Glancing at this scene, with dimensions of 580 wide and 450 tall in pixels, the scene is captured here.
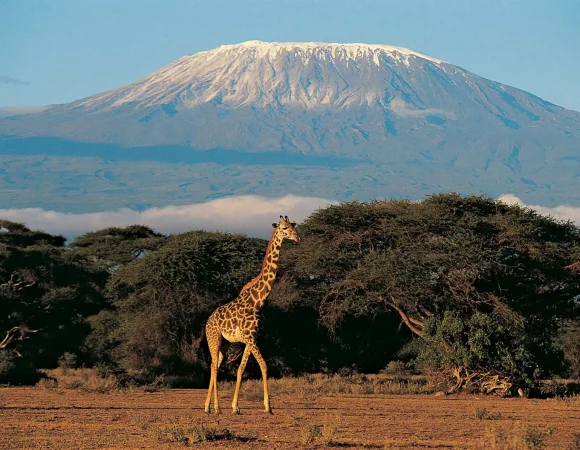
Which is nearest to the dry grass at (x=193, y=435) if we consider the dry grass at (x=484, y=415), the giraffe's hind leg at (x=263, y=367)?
the giraffe's hind leg at (x=263, y=367)

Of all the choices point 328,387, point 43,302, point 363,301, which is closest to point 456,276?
point 363,301

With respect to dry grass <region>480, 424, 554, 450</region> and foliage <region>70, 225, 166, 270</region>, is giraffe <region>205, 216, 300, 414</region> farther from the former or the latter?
foliage <region>70, 225, 166, 270</region>

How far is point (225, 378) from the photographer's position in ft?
129

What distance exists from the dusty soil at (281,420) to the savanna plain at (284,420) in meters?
0.02

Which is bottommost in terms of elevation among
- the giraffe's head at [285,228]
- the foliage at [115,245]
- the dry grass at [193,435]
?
the dry grass at [193,435]

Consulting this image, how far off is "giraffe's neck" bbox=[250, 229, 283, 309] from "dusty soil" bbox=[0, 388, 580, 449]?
98.9 inches

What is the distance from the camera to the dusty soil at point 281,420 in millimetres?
19828

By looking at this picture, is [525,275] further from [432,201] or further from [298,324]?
[298,324]

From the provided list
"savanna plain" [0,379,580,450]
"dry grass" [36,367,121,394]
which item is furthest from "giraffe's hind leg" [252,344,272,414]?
"dry grass" [36,367,121,394]

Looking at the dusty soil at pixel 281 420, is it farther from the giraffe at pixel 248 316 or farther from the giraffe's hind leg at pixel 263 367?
the giraffe at pixel 248 316

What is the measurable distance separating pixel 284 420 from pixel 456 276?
48.5 ft

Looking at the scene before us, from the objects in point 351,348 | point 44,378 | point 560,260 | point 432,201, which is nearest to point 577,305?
point 560,260

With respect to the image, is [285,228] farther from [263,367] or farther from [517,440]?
[517,440]

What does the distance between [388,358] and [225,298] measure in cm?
889
